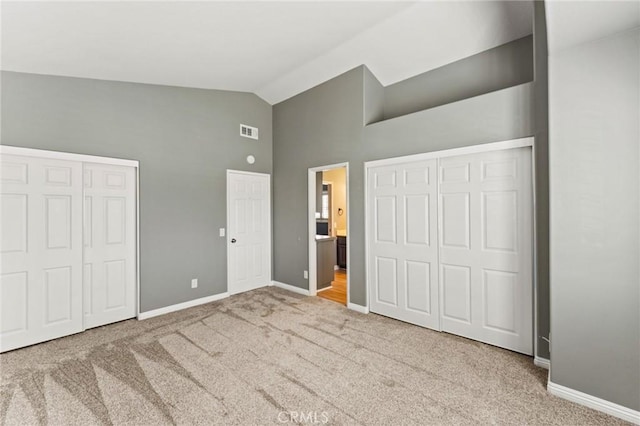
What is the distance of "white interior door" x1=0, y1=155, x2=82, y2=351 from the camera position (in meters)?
2.83

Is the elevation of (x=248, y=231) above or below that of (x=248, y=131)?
below

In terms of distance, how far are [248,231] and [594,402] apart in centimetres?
443

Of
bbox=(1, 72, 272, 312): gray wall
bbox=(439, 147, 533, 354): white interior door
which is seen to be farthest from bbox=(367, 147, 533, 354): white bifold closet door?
bbox=(1, 72, 272, 312): gray wall

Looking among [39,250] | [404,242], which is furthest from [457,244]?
[39,250]

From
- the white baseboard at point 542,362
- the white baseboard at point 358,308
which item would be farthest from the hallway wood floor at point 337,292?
the white baseboard at point 542,362

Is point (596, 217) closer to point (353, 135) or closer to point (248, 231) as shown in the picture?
point (353, 135)

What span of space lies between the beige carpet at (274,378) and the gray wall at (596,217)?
1.17 feet

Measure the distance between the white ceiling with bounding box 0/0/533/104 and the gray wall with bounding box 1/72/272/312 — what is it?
8.1 inches

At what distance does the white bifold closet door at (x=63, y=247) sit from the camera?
2848 millimetres

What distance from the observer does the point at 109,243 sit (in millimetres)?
3490

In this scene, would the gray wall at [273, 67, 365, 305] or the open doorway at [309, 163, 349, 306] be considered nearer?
the gray wall at [273, 67, 365, 305]

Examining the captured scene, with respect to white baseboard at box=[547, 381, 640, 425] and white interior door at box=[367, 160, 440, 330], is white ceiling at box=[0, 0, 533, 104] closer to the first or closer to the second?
white interior door at box=[367, 160, 440, 330]

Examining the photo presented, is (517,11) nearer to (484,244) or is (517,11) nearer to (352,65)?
(352,65)
